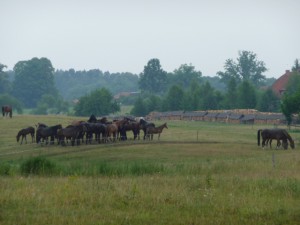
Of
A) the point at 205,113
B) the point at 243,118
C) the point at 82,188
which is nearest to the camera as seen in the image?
the point at 82,188

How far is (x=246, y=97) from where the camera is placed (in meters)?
112

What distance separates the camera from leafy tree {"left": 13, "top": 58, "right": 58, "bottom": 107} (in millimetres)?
176125

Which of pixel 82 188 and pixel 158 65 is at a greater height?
pixel 158 65

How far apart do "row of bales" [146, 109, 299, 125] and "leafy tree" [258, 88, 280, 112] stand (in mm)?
9037

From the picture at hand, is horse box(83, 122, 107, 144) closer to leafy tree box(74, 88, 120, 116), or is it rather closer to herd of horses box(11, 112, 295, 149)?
herd of horses box(11, 112, 295, 149)

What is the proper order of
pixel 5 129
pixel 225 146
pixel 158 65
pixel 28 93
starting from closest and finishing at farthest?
pixel 225 146 < pixel 5 129 < pixel 28 93 < pixel 158 65

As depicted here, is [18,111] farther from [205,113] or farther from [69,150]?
[69,150]

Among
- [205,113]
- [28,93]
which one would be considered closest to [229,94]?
[205,113]

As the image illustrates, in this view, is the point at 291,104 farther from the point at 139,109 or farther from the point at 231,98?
the point at 139,109

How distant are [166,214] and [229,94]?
105323mm

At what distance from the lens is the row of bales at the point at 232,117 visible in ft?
298

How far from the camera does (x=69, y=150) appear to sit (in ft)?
138

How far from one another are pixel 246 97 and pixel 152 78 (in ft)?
257

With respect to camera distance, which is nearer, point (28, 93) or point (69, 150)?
point (69, 150)
